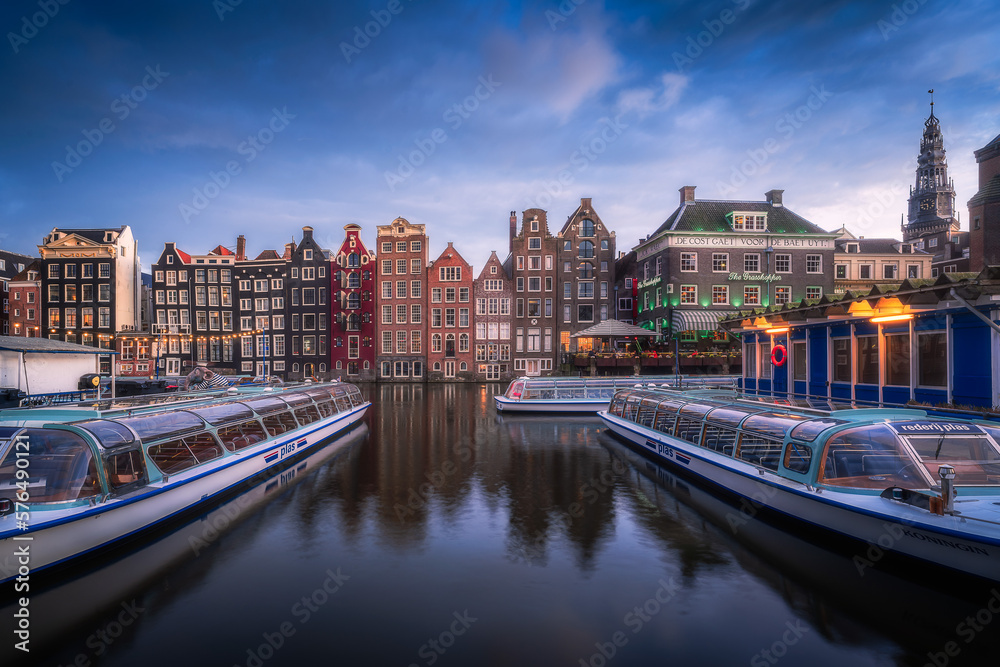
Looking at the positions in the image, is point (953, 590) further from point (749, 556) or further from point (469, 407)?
point (469, 407)

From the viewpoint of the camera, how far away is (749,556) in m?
8.55

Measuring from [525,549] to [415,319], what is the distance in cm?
4700

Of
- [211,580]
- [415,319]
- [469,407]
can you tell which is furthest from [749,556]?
[415,319]

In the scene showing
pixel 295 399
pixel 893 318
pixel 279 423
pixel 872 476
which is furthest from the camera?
pixel 295 399

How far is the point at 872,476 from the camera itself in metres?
8.72

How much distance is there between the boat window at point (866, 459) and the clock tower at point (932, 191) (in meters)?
135

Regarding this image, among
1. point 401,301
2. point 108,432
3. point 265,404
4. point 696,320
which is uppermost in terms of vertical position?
point 401,301

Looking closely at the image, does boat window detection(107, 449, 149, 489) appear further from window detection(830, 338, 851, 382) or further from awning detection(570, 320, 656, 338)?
awning detection(570, 320, 656, 338)

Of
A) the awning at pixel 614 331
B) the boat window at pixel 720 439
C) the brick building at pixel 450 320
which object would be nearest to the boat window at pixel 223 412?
the boat window at pixel 720 439

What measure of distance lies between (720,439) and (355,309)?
4786 cm

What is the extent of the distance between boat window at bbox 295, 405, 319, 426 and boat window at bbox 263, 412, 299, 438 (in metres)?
0.51

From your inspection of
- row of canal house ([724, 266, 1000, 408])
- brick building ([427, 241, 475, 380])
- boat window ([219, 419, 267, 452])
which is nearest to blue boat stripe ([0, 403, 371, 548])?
boat window ([219, 419, 267, 452])

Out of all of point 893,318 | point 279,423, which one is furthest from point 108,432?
point 893,318

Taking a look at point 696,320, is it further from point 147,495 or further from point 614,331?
point 147,495
